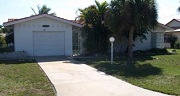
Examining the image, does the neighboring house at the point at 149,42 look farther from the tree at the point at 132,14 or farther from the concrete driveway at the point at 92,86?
the concrete driveway at the point at 92,86

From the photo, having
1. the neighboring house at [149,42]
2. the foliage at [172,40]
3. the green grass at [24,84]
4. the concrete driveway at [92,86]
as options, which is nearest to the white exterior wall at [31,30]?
the neighboring house at [149,42]

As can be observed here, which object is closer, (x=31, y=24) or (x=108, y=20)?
(x=108, y=20)

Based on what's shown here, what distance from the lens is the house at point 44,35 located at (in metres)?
21.4

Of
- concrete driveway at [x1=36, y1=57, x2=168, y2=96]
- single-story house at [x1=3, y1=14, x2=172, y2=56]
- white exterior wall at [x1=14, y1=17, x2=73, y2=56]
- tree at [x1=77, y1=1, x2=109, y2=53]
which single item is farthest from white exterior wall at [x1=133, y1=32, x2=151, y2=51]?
concrete driveway at [x1=36, y1=57, x2=168, y2=96]

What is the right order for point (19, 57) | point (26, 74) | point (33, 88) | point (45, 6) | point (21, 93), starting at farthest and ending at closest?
point (45, 6), point (19, 57), point (26, 74), point (33, 88), point (21, 93)

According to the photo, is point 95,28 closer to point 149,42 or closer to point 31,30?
point 31,30

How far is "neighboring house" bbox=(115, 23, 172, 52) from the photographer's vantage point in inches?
971

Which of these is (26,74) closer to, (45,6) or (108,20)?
(108,20)

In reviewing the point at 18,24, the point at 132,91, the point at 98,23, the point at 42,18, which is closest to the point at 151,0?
the point at 98,23

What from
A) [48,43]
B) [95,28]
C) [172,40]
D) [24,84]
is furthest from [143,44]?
[24,84]

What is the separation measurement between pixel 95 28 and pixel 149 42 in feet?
20.5

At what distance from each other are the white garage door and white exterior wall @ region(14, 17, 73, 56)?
1.07 feet

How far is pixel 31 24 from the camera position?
21.7 metres

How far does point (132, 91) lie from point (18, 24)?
14.5m
